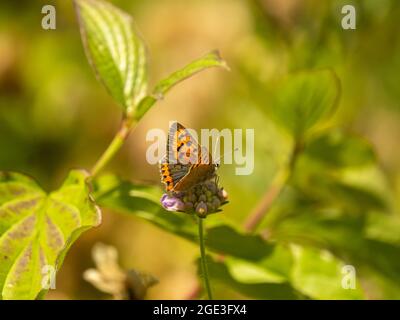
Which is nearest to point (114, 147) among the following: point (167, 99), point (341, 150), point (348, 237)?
point (348, 237)

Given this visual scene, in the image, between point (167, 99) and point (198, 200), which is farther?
point (167, 99)

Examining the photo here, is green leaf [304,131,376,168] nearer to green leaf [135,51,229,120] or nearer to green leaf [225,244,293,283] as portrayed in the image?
green leaf [225,244,293,283]

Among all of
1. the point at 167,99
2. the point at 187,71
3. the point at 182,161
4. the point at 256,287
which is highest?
the point at 167,99

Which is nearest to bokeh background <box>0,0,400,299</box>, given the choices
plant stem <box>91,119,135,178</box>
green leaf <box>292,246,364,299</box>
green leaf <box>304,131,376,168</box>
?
green leaf <box>304,131,376,168</box>

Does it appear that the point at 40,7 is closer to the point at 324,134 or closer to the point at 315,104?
the point at 324,134

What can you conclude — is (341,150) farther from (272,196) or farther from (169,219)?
(169,219)

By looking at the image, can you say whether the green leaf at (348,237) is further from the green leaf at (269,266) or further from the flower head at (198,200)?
the flower head at (198,200)
